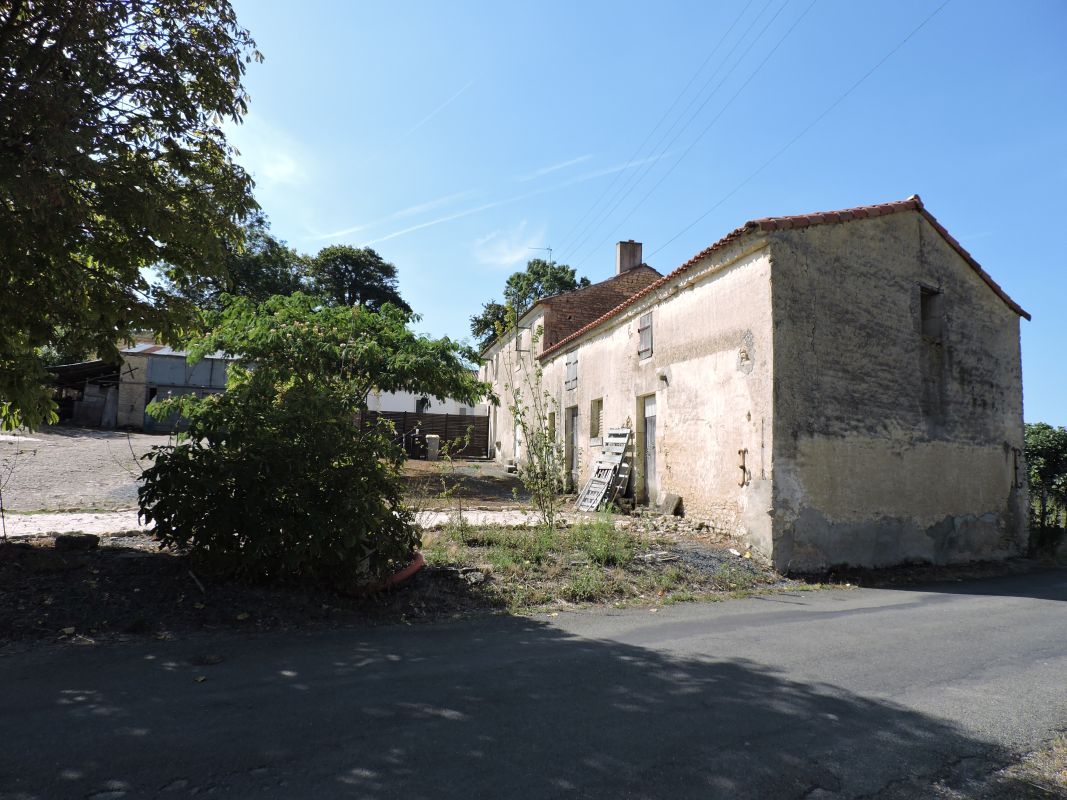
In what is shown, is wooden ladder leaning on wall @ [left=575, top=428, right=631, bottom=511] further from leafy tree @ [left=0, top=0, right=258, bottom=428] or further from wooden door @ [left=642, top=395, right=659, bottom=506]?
leafy tree @ [left=0, top=0, right=258, bottom=428]

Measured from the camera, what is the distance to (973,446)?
11.2m

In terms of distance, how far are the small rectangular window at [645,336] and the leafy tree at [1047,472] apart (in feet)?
28.0

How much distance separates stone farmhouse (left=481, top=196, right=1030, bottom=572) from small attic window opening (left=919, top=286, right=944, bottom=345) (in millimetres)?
25

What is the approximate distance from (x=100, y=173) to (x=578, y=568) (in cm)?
603

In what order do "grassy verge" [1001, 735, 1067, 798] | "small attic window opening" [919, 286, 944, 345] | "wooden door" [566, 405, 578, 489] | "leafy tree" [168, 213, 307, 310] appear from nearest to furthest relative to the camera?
"grassy verge" [1001, 735, 1067, 798], "small attic window opening" [919, 286, 944, 345], "wooden door" [566, 405, 578, 489], "leafy tree" [168, 213, 307, 310]

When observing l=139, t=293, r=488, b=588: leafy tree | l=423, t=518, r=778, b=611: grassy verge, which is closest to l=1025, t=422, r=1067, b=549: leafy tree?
l=423, t=518, r=778, b=611: grassy verge

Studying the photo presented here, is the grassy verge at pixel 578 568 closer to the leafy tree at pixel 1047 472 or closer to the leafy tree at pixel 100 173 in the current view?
the leafy tree at pixel 100 173

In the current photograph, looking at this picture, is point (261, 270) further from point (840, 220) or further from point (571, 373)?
point (840, 220)

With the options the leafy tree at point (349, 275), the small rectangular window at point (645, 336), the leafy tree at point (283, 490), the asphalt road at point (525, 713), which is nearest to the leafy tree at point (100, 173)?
the leafy tree at point (283, 490)

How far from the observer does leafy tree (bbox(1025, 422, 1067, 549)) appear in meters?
13.0

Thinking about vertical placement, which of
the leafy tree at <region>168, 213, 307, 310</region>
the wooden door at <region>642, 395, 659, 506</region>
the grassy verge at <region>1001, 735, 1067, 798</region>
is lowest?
the grassy verge at <region>1001, 735, 1067, 798</region>

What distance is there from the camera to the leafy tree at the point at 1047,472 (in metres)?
13.0

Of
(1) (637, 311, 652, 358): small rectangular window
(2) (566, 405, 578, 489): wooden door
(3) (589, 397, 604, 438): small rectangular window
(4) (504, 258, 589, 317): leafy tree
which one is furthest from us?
(4) (504, 258, 589, 317): leafy tree

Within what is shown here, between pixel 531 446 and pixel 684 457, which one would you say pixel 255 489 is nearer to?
pixel 531 446
